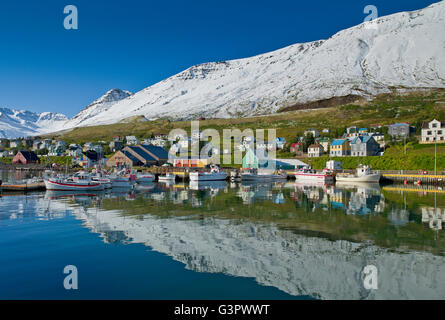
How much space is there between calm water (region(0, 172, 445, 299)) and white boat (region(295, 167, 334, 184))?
138 feet

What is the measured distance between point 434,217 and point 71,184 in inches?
1572

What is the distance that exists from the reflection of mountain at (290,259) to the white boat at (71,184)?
24.7 meters

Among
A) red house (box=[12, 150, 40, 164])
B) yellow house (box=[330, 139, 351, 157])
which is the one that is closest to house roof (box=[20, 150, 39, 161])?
red house (box=[12, 150, 40, 164])

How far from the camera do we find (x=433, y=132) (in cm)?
8356

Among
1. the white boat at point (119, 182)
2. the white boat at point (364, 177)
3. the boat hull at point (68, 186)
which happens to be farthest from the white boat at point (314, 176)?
the boat hull at point (68, 186)

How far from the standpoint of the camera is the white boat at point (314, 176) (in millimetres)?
67412

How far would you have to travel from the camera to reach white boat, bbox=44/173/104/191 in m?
42.8

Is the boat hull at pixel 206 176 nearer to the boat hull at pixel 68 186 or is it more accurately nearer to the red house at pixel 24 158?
the boat hull at pixel 68 186

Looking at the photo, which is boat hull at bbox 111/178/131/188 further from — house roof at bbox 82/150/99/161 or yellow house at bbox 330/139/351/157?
house roof at bbox 82/150/99/161

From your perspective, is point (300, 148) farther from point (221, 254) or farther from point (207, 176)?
point (221, 254)

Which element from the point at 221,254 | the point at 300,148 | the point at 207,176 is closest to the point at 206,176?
the point at 207,176

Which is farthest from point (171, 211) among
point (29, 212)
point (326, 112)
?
point (326, 112)
